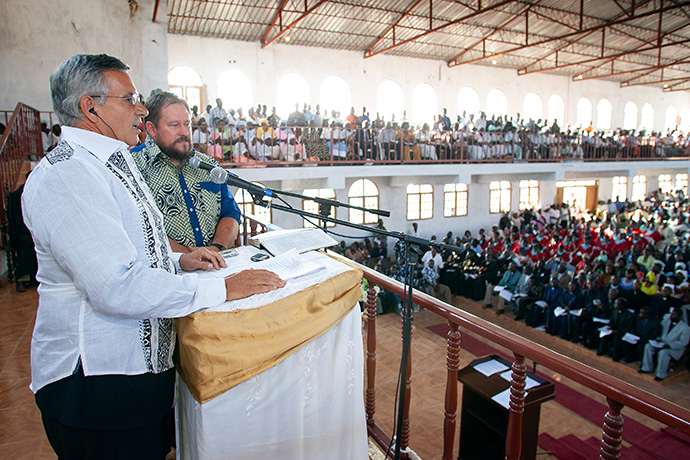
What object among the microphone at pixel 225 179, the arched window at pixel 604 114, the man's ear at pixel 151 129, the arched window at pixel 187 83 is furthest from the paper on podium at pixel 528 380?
the arched window at pixel 604 114

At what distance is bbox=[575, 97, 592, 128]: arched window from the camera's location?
20.0 m

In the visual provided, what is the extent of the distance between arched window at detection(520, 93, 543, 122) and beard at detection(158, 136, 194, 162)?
740 inches

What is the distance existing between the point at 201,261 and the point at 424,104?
15.6m

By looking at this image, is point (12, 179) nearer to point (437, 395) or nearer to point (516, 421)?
point (437, 395)

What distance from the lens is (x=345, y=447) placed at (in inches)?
60.7

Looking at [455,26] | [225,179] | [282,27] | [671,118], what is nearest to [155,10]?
[282,27]

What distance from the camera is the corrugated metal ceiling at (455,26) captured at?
1176 cm

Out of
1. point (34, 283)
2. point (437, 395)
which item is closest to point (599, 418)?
point (437, 395)

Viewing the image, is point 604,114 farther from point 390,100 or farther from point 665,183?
point 390,100

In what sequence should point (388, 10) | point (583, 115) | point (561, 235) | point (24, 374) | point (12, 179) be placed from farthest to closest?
1. point (583, 115)
2. point (561, 235)
3. point (388, 10)
4. point (12, 179)
5. point (24, 374)

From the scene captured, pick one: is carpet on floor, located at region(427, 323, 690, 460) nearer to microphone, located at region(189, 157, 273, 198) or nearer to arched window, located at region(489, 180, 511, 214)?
microphone, located at region(189, 157, 273, 198)

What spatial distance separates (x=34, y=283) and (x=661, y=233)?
1541cm

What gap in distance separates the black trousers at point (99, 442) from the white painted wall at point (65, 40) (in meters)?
7.08

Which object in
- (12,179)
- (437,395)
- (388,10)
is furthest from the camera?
(388,10)
